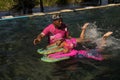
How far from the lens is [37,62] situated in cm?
1274

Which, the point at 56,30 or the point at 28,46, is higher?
the point at 56,30

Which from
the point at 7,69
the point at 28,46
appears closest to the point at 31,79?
the point at 7,69

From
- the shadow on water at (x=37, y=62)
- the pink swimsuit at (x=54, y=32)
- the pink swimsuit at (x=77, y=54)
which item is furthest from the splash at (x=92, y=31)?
the pink swimsuit at (x=77, y=54)

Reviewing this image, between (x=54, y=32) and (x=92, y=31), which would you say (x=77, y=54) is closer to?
(x=54, y=32)

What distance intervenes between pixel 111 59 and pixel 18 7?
1827cm

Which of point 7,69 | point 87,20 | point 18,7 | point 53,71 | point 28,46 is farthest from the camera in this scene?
point 18,7

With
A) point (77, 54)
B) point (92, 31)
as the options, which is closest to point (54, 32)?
point (77, 54)

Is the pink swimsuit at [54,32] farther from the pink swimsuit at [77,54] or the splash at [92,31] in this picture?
the splash at [92,31]

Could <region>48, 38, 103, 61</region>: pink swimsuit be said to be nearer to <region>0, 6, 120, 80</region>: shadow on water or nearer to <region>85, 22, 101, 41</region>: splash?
<region>0, 6, 120, 80</region>: shadow on water

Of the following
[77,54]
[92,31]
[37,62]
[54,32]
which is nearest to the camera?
[77,54]

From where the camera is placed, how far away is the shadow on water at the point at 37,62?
1101 centimetres

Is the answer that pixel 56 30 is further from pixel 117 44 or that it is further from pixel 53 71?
pixel 117 44

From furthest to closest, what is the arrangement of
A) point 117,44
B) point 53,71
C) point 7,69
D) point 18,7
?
point 18,7, point 117,44, point 7,69, point 53,71

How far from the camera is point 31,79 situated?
10.8m
